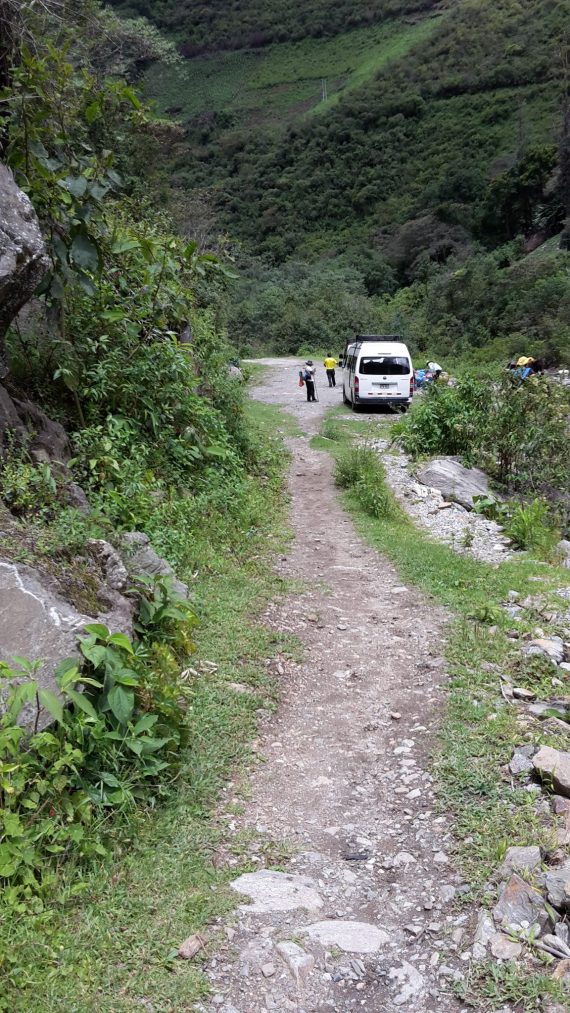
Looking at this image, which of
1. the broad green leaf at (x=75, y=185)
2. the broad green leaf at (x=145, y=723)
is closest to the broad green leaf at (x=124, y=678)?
the broad green leaf at (x=145, y=723)

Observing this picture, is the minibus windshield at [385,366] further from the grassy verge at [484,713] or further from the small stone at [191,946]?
the small stone at [191,946]

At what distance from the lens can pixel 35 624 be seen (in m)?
3.89

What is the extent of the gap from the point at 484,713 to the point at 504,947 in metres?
1.96

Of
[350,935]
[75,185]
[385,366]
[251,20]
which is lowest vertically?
[350,935]

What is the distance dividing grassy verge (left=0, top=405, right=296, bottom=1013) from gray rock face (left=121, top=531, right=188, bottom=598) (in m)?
0.68

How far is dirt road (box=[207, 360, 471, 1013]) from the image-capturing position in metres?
3.10

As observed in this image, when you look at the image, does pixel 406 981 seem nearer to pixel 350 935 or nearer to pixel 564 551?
pixel 350 935

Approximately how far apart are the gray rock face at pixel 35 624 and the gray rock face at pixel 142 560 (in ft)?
3.98

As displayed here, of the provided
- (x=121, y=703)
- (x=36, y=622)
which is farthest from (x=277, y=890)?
(x=36, y=622)

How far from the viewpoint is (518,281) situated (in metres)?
35.3

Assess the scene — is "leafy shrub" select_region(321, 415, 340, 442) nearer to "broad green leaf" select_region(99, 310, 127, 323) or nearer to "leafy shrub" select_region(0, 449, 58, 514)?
"broad green leaf" select_region(99, 310, 127, 323)

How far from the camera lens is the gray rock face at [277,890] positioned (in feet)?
11.4

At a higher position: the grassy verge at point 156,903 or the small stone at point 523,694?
the grassy verge at point 156,903

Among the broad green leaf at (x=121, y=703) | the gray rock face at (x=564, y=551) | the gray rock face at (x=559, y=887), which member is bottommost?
the gray rock face at (x=564, y=551)
